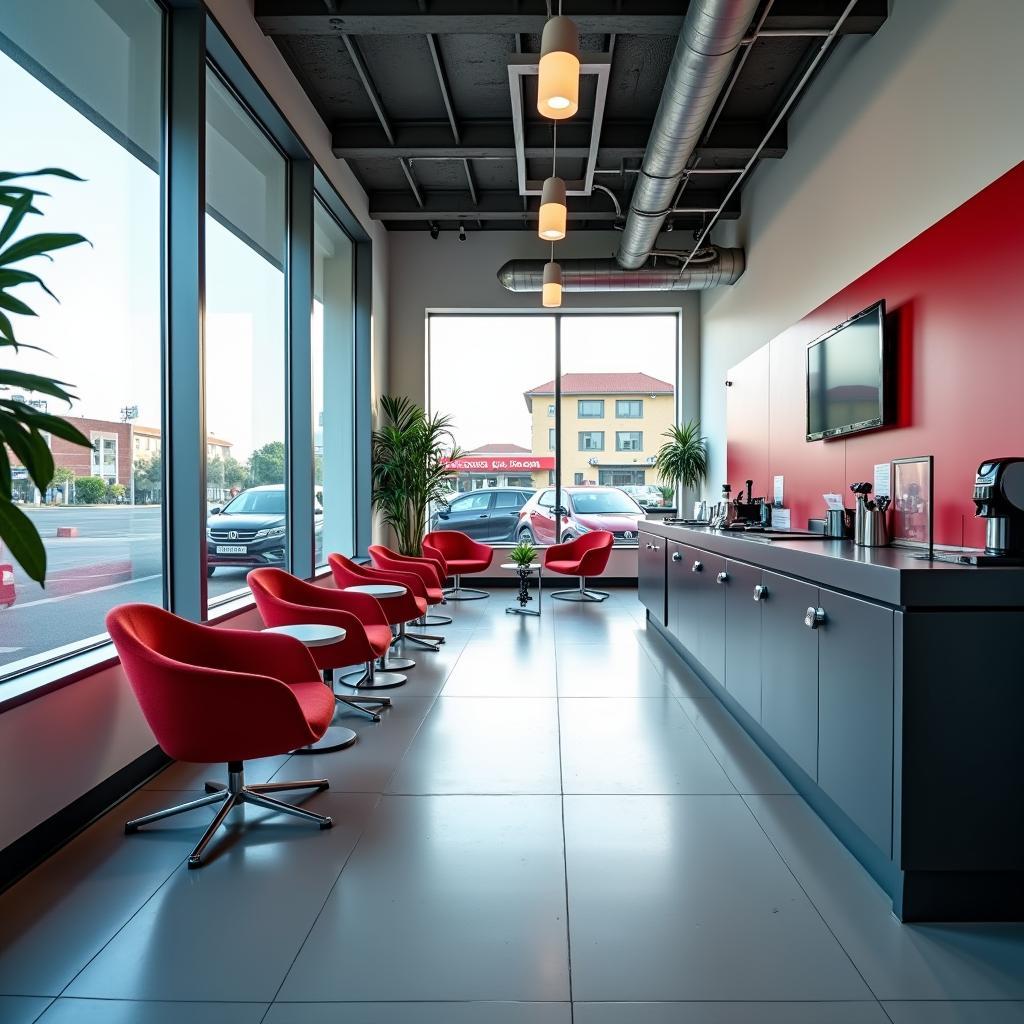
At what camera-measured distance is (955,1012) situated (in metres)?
1.77

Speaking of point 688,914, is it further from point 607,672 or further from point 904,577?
point 607,672

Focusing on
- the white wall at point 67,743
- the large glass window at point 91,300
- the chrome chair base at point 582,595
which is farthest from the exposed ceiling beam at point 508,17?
the chrome chair base at point 582,595

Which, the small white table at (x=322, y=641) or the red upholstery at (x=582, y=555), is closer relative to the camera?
the small white table at (x=322, y=641)

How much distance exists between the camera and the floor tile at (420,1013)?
174 centimetres

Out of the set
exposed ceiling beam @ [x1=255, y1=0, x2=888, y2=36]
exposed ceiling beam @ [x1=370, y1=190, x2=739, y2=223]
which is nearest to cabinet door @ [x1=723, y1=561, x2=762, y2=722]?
exposed ceiling beam @ [x1=255, y1=0, x2=888, y2=36]

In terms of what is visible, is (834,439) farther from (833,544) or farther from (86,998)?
→ (86,998)

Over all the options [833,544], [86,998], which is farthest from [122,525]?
[833,544]

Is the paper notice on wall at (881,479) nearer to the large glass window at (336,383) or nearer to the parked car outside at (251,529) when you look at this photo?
the parked car outside at (251,529)

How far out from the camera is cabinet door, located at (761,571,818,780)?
2.84m

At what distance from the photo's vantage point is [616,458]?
9617 mm

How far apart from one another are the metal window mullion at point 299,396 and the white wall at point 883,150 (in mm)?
3813

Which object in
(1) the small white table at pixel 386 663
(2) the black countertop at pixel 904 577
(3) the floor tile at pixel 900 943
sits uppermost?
(2) the black countertop at pixel 904 577

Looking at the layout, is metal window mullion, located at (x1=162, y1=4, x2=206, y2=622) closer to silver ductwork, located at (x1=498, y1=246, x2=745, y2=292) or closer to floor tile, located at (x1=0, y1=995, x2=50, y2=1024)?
floor tile, located at (x1=0, y1=995, x2=50, y2=1024)

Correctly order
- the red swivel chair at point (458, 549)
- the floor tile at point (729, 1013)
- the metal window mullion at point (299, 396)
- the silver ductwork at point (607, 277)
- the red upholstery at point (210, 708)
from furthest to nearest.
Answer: the red swivel chair at point (458, 549) < the silver ductwork at point (607, 277) < the metal window mullion at point (299, 396) < the red upholstery at point (210, 708) < the floor tile at point (729, 1013)
